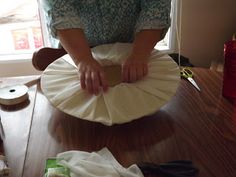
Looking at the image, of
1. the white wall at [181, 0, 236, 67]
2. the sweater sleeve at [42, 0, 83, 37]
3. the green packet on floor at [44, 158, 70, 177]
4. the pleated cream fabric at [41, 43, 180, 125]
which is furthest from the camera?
the white wall at [181, 0, 236, 67]

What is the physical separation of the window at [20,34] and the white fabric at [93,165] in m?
1.28

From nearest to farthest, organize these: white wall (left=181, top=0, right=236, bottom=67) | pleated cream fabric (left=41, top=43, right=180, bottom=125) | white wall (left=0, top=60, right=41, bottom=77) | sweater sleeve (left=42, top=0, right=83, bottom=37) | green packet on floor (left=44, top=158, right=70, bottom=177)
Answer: green packet on floor (left=44, top=158, right=70, bottom=177) < pleated cream fabric (left=41, top=43, right=180, bottom=125) < sweater sleeve (left=42, top=0, right=83, bottom=37) < white wall (left=181, top=0, right=236, bottom=67) < white wall (left=0, top=60, right=41, bottom=77)

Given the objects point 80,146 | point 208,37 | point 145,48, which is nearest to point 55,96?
point 80,146

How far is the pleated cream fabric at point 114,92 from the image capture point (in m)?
0.66

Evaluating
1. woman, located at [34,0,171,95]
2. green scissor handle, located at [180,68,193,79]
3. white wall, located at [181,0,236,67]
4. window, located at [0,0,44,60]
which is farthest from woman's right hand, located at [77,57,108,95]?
window, located at [0,0,44,60]

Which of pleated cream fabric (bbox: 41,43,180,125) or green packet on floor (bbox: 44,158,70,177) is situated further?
pleated cream fabric (bbox: 41,43,180,125)

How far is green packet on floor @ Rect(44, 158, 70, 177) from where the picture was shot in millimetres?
529

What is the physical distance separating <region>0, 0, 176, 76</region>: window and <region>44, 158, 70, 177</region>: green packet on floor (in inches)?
50.7

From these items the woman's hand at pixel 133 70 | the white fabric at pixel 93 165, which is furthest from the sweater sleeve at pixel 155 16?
the white fabric at pixel 93 165

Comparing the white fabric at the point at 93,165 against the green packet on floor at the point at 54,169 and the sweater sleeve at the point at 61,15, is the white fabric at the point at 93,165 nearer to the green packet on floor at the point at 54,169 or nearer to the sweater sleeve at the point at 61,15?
the green packet on floor at the point at 54,169

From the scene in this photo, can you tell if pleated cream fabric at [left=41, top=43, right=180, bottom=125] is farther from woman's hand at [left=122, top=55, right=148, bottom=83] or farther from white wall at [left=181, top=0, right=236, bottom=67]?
white wall at [left=181, top=0, right=236, bottom=67]

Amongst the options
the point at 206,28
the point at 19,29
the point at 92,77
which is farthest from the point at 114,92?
the point at 19,29

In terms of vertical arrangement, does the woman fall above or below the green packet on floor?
above

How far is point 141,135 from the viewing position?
0.67 meters
